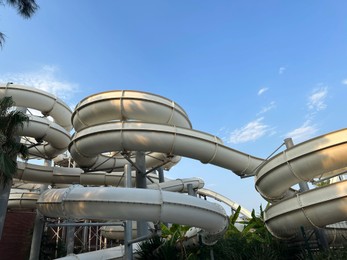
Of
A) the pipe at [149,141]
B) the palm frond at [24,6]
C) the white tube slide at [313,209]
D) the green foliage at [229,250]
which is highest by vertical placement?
the palm frond at [24,6]

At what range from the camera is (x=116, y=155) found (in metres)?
18.9

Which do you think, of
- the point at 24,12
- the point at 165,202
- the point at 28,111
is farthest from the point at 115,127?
the point at 28,111

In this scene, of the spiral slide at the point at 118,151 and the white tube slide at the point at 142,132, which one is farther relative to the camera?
the white tube slide at the point at 142,132

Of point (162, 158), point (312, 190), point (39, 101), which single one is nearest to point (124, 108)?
point (162, 158)

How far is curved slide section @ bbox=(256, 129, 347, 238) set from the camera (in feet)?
29.2

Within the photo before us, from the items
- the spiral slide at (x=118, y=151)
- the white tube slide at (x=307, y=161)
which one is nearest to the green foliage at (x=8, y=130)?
the spiral slide at (x=118, y=151)

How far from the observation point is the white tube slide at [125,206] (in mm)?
9219

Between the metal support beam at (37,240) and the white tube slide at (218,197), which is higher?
the white tube slide at (218,197)

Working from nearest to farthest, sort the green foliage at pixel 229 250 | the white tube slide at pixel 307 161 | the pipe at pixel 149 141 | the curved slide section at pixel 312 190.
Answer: the curved slide section at pixel 312 190 → the white tube slide at pixel 307 161 → the green foliage at pixel 229 250 → the pipe at pixel 149 141

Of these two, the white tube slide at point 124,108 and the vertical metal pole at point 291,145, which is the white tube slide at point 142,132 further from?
the vertical metal pole at point 291,145

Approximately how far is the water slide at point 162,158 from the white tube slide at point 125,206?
0.03 meters

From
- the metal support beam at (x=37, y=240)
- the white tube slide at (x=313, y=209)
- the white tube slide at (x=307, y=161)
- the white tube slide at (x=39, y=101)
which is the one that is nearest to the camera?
the white tube slide at (x=313, y=209)

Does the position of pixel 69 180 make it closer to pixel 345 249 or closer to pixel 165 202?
pixel 165 202

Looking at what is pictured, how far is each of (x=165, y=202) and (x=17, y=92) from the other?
1138 centimetres
